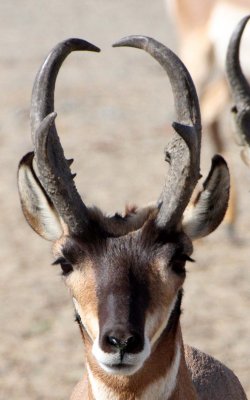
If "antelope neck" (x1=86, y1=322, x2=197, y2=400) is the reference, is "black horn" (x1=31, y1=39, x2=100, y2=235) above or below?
above

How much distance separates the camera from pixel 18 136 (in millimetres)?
17250

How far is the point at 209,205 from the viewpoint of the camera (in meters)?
6.21

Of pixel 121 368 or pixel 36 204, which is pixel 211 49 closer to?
pixel 36 204

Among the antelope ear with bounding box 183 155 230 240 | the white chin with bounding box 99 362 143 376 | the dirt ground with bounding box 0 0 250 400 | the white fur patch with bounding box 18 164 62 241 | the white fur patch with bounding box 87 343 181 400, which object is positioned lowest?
the dirt ground with bounding box 0 0 250 400

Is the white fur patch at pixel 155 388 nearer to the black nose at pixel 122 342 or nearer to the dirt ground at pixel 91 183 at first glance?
the black nose at pixel 122 342

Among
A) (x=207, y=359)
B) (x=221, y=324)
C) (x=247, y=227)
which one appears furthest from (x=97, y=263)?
(x=247, y=227)

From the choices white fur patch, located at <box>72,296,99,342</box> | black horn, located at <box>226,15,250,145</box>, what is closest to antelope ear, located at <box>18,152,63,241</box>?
white fur patch, located at <box>72,296,99,342</box>

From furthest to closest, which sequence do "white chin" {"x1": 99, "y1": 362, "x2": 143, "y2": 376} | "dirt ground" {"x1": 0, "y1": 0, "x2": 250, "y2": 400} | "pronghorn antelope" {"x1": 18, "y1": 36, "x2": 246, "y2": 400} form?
"dirt ground" {"x1": 0, "y1": 0, "x2": 250, "y2": 400}, "pronghorn antelope" {"x1": 18, "y1": 36, "x2": 246, "y2": 400}, "white chin" {"x1": 99, "y1": 362, "x2": 143, "y2": 376}

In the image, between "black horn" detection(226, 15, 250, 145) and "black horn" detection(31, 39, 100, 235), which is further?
"black horn" detection(226, 15, 250, 145)

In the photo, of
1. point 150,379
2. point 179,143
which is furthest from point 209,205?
point 150,379

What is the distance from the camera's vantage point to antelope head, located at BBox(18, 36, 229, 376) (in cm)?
546

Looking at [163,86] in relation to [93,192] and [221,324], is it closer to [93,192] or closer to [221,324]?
[93,192]

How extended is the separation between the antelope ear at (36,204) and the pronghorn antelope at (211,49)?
25.2 ft

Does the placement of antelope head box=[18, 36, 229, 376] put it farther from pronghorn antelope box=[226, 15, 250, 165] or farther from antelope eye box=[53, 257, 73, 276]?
pronghorn antelope box=[226, 15, 250, 165]
